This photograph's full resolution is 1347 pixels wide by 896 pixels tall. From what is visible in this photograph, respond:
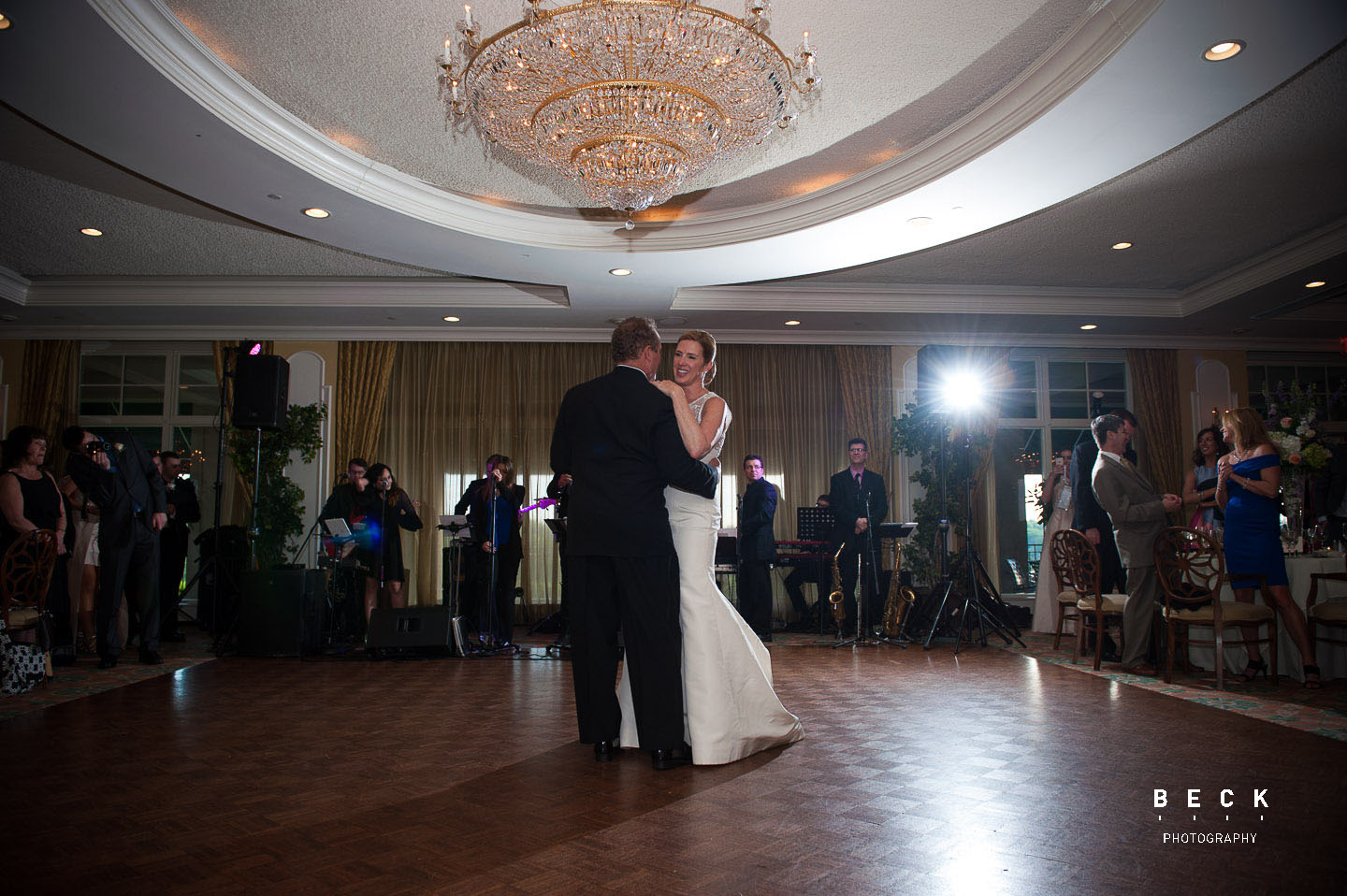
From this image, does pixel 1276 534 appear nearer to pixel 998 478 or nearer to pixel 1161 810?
pixel 1161 810

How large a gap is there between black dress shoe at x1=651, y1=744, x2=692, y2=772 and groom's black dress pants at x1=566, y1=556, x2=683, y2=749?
0.03 metres

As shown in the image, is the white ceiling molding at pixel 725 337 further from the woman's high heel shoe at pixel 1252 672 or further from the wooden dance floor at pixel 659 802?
the wooden dance floor at pixel 659 802

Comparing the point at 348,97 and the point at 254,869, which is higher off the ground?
the point at 348,97

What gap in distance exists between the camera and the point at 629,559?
3131 millimetres

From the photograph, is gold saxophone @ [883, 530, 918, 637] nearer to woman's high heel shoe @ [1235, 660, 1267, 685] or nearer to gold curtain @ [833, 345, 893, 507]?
gold curtain @ [833, 345, 893, 507]

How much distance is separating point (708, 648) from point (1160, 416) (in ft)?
28.5

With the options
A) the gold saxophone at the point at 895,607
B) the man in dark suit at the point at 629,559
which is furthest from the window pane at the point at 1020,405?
the man in dark suit at the point at 629,559

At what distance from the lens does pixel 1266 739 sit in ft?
11.7

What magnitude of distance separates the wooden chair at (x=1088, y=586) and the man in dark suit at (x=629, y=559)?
352 cm

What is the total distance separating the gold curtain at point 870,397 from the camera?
31.4 ft

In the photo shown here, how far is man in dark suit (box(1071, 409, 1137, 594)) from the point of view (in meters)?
5.92

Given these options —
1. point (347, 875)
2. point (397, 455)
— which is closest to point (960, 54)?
point (347, 875)

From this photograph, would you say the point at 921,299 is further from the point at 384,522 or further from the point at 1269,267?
the point at 384,522

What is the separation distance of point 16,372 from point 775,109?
30.6 ft
